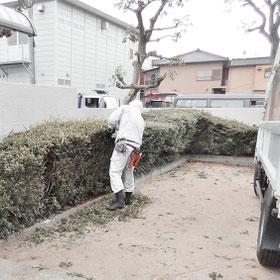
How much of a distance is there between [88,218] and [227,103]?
889 centimetres

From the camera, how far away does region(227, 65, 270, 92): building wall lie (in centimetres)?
2627

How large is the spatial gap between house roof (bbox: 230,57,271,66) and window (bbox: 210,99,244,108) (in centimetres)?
1798

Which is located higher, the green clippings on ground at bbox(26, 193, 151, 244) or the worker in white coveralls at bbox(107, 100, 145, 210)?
the worker in white coveralls at bbox(107, 100, 145, 210)

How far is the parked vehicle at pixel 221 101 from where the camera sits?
1078cm

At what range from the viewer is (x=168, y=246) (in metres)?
3.01

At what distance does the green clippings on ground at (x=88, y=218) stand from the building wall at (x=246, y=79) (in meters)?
25.5

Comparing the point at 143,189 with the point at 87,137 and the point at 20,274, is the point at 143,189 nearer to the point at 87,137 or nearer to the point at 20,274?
the point at 87,137

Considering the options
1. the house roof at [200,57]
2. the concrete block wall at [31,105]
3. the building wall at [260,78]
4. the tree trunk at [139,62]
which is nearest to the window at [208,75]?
the house roof at [200,57]

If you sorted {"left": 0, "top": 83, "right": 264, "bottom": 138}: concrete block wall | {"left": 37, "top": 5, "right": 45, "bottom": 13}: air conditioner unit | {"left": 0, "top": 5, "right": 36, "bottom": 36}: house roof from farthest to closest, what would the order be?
{"left": 37, "top": 5, "right": 45, "bottom": 13}: air conditioner unit, {"left": 0, "top": 83, "right": 264, "bottom": 138}: concrete block wall, {"left": 0, "top": 5, "right": 36, "bottom": 36}: house roof

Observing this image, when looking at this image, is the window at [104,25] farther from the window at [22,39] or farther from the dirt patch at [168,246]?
the dirt patch at [168,246]

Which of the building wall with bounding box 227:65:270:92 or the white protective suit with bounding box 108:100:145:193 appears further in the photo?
the building wall with bounding box 227:65:270:92

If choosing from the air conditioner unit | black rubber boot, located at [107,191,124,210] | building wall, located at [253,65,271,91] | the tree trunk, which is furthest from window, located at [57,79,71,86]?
building wall, located at [253,65,271,91]

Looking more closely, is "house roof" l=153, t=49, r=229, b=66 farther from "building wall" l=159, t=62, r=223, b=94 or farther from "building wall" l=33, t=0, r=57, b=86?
"building wall" l=33, t=0, r=57, b=86

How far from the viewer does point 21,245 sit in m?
2.85
